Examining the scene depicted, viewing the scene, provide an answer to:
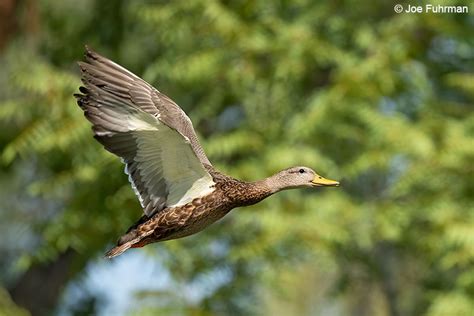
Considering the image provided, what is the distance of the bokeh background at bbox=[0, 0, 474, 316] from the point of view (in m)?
12.5

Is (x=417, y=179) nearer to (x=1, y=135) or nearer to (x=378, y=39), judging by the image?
(x=378, y=39)

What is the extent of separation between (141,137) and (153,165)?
28 centimetres

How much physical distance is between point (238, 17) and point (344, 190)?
2.45 metres

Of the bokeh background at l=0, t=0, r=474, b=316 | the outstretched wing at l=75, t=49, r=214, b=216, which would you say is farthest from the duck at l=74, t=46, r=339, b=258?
the bokeh background at l=0, t=0, r=474, b=316

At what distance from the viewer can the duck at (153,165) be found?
268 inches

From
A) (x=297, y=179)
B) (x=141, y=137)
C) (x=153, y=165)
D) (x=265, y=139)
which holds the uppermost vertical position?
(x=141, y=137)

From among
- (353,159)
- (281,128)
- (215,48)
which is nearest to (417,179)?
(353,159)

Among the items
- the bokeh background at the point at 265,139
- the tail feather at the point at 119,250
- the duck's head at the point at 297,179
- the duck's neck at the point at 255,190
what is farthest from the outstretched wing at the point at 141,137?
the bokeh background at the point at 265,139

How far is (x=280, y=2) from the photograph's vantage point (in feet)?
46.6

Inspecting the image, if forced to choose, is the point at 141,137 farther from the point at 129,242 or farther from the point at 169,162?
the point at 129,242

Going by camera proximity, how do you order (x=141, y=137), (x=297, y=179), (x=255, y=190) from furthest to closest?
(x=297, y=179), (x=255, y=190), (x=141, y=137)

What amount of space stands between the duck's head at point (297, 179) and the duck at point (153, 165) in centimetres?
1

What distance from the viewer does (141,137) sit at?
6926 mm

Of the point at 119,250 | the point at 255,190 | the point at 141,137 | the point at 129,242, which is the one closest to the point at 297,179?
the point at 255,190
